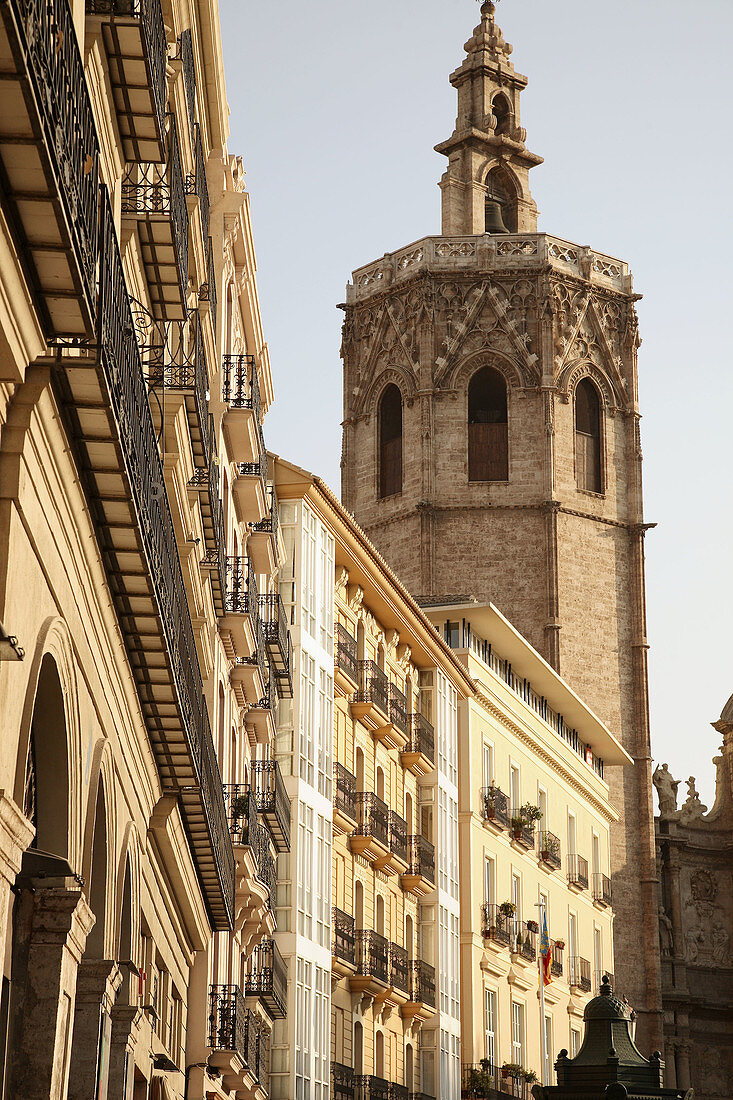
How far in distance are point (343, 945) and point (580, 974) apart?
64.4 feet

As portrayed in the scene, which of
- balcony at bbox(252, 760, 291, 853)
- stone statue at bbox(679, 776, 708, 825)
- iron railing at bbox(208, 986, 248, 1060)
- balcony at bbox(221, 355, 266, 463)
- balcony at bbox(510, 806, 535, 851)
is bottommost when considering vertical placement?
iron railing at bbox(208, 986, 248, 1060)

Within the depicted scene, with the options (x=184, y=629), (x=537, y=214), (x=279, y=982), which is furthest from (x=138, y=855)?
(x=537, y=214)

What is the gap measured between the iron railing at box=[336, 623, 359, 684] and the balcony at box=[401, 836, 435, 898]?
5057 mm

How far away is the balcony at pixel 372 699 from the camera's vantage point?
40438 mm

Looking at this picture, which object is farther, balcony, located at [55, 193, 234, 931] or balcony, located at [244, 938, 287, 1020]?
balcony, located at [244, 938, 287, 1020]

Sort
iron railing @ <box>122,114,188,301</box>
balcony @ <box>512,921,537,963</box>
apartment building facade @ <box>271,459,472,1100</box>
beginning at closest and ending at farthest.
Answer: iron railing @ <box>122,114,188,301</box>, apartment building facade @ <box>271,459,472,1100</box>, balcony @ <box>512,921,537,963</box>

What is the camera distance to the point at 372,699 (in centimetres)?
4106

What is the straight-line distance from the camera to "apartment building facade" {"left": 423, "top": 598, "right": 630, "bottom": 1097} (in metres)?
47.8

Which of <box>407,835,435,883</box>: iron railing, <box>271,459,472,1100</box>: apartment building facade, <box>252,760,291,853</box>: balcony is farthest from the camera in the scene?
<box>407,835,435,883</box>: iron railing

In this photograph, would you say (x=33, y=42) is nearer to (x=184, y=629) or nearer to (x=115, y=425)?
(x=115, y=425)

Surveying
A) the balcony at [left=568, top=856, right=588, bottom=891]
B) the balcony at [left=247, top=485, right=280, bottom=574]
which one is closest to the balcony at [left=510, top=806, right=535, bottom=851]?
the balcony at [left=568, top=856, right=588, bottom=891]

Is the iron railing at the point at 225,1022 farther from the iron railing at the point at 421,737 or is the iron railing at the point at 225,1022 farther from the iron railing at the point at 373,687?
the iron railing at the point at 421,737

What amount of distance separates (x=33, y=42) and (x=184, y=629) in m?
9.96

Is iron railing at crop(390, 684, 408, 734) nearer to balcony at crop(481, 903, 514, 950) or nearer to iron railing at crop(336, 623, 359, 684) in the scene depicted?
iron railing at crop(336, 623, 359, 684)
